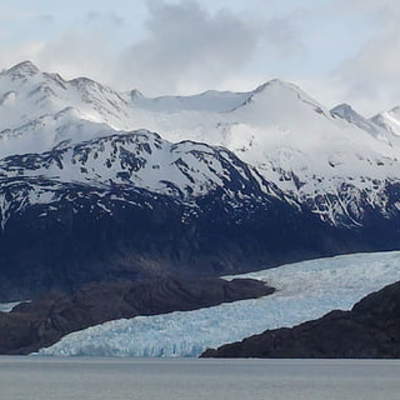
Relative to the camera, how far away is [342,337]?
188 meters

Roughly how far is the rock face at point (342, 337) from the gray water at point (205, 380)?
619 cm

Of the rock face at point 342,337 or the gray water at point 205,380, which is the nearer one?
the gray water at point 205,380

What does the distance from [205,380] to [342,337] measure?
2199 inches

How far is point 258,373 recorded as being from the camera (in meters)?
149

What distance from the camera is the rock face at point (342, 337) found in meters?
187

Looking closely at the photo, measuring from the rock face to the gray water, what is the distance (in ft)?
20.3

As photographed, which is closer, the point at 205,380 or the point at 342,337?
the point at 205,380

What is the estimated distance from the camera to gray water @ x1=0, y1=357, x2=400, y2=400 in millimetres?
110625

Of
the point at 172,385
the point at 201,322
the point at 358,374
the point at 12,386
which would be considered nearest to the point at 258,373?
the point at 358,374

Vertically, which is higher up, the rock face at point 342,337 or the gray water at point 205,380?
the rock face at point 342,337

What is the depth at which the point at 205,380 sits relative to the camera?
135000 millimetres

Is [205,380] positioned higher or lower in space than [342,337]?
lower

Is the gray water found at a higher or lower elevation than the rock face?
lower

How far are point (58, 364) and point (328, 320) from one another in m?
33.4
